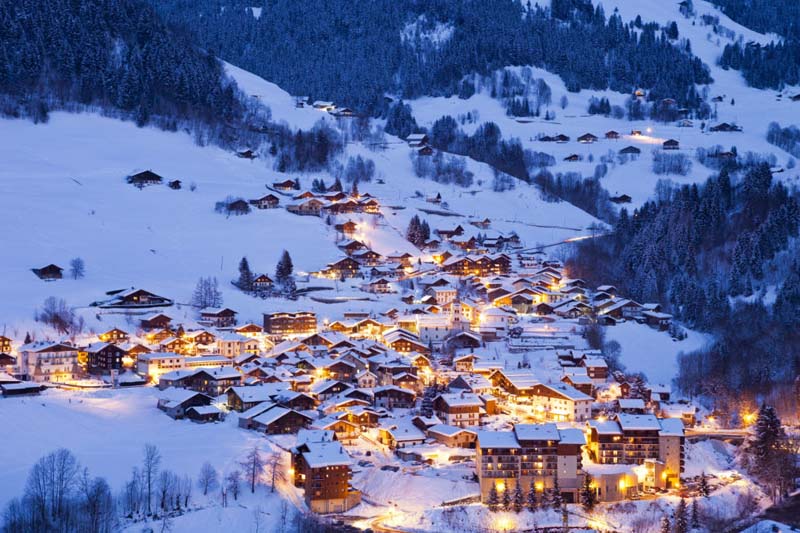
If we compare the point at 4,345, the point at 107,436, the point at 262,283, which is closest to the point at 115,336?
the point at 4,345

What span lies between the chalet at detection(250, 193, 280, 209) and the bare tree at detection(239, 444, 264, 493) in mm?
34013

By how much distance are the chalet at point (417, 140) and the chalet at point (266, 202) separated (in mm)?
21313

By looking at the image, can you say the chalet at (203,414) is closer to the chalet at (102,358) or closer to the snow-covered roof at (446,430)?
the chalet at (102,358)

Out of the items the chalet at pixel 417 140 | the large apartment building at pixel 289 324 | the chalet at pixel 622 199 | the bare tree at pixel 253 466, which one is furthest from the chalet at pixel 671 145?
the bare tree at pixel 253 466

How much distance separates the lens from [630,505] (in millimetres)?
29844

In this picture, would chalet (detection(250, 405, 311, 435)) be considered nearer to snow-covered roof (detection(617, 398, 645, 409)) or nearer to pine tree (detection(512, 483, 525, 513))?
pine tree (detection(512, 483, 525, 513))

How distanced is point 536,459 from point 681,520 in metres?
4.88

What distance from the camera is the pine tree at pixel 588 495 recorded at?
29594mm

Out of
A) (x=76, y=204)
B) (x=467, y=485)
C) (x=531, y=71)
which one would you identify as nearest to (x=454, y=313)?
(x=467, y=485)

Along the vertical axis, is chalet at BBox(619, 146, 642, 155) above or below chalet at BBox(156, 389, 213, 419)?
above

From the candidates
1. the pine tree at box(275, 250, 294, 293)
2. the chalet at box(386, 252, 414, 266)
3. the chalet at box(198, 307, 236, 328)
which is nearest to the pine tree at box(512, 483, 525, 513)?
the chalet at box(198, 307, 236, 328)

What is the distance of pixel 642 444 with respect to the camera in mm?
31938

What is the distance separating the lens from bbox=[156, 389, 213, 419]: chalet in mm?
33938

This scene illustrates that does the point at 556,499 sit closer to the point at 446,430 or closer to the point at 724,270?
the point at 446,430
